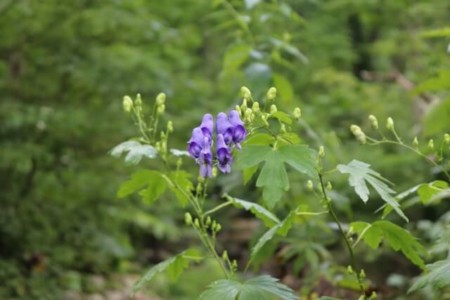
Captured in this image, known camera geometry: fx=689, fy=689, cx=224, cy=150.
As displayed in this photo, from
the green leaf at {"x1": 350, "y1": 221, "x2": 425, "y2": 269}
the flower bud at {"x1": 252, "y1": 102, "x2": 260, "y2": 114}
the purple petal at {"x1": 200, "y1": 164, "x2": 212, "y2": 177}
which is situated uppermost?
the flower bud at {"x1": 252, "y1": 102, "x2": 260, "y2": 114}

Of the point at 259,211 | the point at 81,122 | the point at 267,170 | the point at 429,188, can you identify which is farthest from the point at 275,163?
the point at 81,122

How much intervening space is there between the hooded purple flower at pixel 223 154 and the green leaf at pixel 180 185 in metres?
0.27

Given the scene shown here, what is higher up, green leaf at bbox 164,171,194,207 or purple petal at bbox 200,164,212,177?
purple petal at bbox 200,164,212,177

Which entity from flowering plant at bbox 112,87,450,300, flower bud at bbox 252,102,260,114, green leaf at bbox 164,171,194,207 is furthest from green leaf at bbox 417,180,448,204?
green leaf at bbox 164,171,194,207

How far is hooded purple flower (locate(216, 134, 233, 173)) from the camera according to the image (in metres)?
1.46

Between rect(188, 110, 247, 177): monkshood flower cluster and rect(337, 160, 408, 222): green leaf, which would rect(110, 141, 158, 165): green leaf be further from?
rect(337, 160, 408, 222): green leaf

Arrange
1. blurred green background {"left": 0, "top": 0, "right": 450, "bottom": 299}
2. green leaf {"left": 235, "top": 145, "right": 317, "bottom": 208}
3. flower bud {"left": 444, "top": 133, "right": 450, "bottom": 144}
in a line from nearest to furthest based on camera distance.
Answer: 1. green leaf {"left": 235, "top": 145, "right": 317, "bottom": 208}
2. flower bud {"left": 444, "top": 133, "right": 450, "bottom": 144}
3. blurred green background {"left": 0, "top": 0, "right": 450, "bottom": 299}

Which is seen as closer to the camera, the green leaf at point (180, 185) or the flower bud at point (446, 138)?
the flower bud at point (446, 138)

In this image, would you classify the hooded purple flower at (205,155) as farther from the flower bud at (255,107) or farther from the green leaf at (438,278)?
the green leaf at (438,278)

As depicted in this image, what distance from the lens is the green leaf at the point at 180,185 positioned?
1.72 metres

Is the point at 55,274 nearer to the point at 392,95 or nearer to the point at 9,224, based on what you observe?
the point at 9,224

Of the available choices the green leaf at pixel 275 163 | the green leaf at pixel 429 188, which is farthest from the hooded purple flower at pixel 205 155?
the green leaf at pixel 429 188

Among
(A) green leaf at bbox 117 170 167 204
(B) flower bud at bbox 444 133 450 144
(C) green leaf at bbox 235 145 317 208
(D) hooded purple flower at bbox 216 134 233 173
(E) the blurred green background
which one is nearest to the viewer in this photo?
(C) green leaf at bbox 235 145 317 208

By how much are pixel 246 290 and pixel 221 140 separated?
12.5 inches
